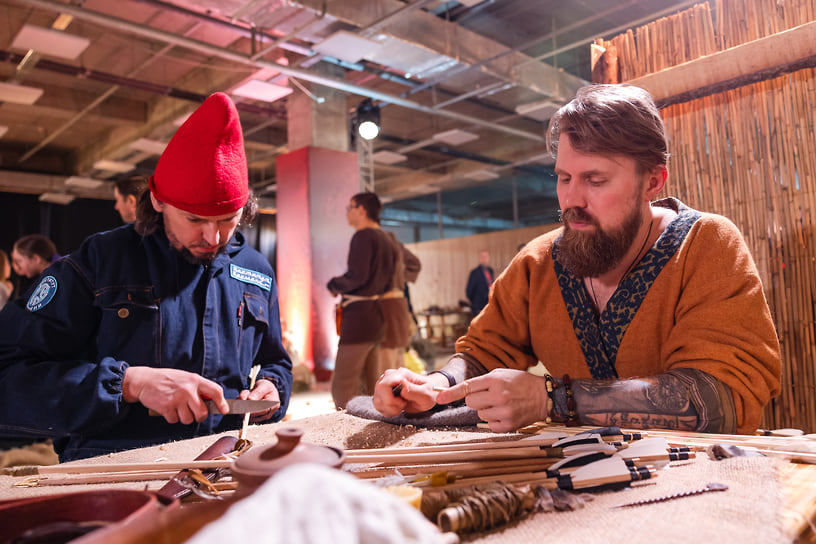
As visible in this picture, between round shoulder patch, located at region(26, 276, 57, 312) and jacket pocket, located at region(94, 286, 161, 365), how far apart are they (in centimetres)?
12

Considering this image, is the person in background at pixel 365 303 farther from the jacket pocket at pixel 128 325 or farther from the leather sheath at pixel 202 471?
the leather sheath at pixel 202 471

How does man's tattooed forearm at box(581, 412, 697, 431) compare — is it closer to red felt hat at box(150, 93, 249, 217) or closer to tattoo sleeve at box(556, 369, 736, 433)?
tattoo sleeve at box(556, 369, 736, 433)

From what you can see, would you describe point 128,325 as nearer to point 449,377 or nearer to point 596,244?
point 449,377

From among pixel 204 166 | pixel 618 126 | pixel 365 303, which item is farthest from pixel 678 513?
pixel 365 303

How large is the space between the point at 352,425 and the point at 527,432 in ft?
1.72

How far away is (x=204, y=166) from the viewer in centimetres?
175

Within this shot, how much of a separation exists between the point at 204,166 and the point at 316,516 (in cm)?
144

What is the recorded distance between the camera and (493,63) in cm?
816

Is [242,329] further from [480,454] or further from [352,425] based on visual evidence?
[480,454]

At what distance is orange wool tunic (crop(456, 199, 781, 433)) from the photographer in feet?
4.83

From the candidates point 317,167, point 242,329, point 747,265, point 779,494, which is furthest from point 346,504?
point 317,167

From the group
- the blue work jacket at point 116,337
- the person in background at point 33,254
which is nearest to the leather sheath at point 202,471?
the blue work jacket at point 116,337

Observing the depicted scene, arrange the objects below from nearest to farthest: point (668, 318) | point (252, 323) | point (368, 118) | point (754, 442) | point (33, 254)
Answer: point (754, 442), point (668, 318), point (252, 323), point (33, 254), point (368, 118)

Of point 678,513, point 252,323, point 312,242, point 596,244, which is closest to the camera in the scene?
point 678,513
